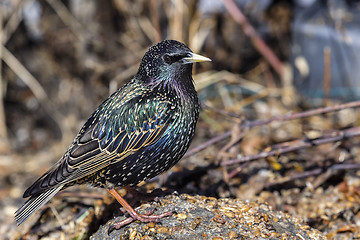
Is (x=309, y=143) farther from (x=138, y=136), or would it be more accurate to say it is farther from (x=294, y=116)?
(x=138, y=136)

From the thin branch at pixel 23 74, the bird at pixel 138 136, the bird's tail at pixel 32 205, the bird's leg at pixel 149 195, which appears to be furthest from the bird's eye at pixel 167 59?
the thin branch at pixel 23 74

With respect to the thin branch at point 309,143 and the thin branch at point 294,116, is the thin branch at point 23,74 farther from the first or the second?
the thin branch at point 309,143

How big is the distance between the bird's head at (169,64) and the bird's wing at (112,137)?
124 millimetres

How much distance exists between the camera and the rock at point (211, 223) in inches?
108

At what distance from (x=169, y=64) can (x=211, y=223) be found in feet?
3.24

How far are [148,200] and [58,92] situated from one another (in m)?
3.15

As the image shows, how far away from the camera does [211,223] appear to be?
283 cm

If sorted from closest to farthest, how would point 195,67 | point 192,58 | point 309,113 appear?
point 192,58, point 309,113, point 195,67

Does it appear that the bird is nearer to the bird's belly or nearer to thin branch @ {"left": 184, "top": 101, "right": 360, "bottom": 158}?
the bird's belly

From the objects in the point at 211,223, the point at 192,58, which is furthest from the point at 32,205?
the point at 192,58

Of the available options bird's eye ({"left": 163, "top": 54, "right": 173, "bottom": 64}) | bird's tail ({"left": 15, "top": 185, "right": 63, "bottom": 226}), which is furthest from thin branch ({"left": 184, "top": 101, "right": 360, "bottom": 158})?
bird's tail ({"left": 15, "top": 185, "right": 63, "bottom": 226})

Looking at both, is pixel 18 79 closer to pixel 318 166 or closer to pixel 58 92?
pixel 58 92

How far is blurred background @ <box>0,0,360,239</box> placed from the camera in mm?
5445

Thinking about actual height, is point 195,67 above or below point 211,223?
above
